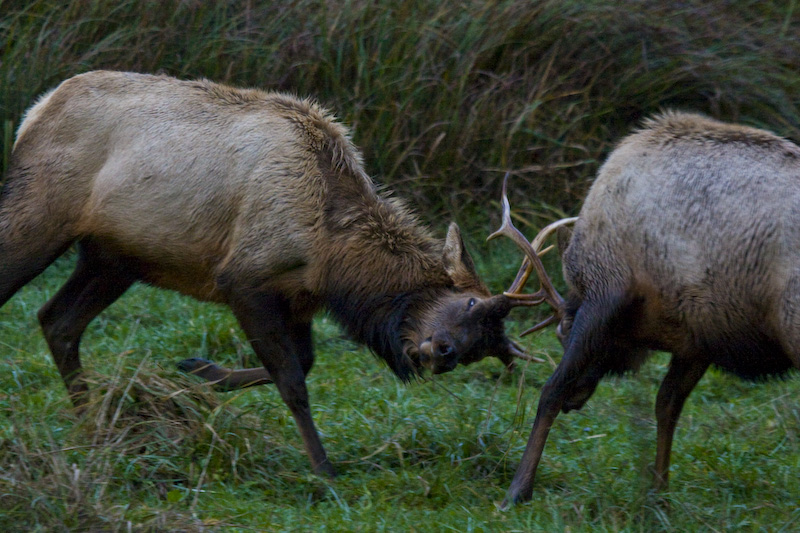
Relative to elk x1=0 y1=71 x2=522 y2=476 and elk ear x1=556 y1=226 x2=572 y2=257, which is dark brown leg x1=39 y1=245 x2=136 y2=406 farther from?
elk ear x1=556 y1=226 x2=572 y2=257

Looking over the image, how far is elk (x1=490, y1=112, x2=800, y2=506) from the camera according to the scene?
4.00 m

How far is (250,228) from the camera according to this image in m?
4.75

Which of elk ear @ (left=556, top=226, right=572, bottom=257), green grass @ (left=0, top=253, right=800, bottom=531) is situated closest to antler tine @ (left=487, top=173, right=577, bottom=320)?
elk ear @ (left=556, top=226, right=572, bottom=257)

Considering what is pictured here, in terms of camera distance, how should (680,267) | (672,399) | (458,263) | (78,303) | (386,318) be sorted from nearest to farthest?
(680,267), (672,399), (386,318), (458,263), (78,303)

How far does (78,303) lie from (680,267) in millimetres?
3076

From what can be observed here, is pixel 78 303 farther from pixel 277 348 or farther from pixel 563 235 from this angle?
pixel 563 235

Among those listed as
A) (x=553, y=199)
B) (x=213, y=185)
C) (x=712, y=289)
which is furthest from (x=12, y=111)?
(x=712, y=289)

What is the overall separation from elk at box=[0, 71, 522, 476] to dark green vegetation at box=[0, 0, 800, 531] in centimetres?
40

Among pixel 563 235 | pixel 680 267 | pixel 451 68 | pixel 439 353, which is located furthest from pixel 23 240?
pixel 451 68

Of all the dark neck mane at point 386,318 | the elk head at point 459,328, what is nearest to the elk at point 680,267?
the elk head at point 459,328

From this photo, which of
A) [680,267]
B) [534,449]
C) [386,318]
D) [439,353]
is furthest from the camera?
[386,318]

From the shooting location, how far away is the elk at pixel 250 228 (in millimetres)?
4730

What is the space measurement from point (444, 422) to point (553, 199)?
3.46m

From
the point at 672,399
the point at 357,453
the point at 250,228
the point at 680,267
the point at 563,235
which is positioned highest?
the point at 680,267
